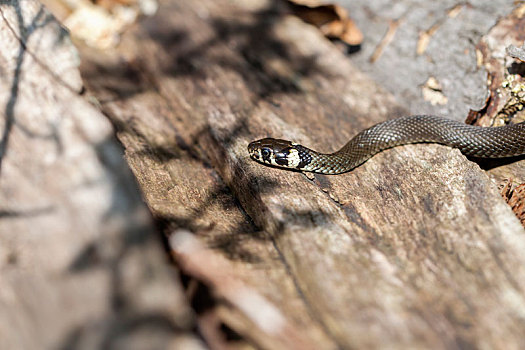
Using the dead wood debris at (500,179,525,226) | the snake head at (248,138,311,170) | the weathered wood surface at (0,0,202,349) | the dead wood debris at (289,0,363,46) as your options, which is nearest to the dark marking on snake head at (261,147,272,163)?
the snake head at (248,138,311,170)

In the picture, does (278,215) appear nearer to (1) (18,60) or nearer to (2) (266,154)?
(2) (266,154)

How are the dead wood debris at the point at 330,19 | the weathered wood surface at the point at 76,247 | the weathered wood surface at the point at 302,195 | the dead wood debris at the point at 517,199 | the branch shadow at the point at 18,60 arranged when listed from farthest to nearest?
the dead wood debris at the point at 330,19 → the dead wood debris at the point at 517,199 → the branch shadow at the point at 18,60 → the weathered wood surface at the point at 302,195 → the weathered wood surface at the point at 76,247

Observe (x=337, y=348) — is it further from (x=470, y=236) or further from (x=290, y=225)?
(x=470, y=236)

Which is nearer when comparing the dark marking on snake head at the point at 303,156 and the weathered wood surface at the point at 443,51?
the dark marking on snake head at the point at 303,156

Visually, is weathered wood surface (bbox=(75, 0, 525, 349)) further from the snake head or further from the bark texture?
the snake head

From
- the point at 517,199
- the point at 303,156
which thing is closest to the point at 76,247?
the point at 303,156

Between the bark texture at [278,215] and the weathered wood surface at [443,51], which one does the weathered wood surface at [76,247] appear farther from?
the weathered wood surface at [443,51]

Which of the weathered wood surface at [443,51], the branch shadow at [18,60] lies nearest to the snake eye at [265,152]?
the branch shadow at [18,60]
